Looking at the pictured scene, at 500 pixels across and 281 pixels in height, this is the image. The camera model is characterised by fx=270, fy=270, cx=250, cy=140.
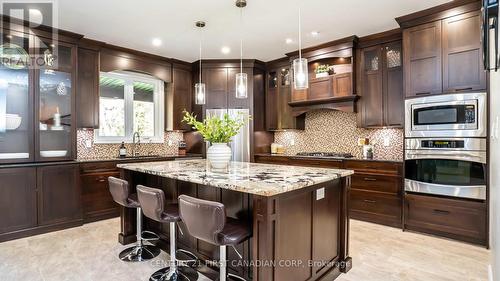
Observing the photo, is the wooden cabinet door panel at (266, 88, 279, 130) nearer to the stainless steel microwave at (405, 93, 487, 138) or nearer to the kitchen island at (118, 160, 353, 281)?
the stainless steel microwave at (405, 93, 487, 138)

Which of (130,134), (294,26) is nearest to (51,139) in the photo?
(130,134)

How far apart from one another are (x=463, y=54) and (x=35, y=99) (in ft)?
18.3

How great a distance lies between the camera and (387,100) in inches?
164

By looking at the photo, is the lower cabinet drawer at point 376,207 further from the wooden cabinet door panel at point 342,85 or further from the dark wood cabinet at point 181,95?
the dark wood cabinet at point 181,95

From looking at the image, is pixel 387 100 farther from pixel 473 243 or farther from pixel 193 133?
pixel 193 133

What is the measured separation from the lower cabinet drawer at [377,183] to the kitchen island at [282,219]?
166cm

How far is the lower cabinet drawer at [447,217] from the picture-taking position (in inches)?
123

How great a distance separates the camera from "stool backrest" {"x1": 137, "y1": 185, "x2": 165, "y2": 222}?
2232 mm

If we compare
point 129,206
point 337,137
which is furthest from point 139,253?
point 337,137

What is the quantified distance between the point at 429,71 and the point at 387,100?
2.51 ft

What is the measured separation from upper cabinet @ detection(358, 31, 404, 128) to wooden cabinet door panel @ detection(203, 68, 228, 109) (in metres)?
2.64

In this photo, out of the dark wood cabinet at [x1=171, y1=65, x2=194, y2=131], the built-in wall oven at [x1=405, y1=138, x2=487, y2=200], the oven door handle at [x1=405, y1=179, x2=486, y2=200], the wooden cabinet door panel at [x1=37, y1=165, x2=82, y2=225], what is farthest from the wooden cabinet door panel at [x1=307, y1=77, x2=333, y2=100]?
the wooden cabinet door panel at [x1=37, y1=165, x2=82, y2=225]

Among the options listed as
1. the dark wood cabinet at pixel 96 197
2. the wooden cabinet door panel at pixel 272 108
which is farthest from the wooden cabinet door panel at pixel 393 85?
the dark wood cabinet at pixel 96 197

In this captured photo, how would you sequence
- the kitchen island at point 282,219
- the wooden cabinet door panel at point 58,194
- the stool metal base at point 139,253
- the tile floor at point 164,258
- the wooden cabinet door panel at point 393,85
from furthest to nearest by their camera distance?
1. the wooden cabinet door panel at point 393,85
2. the wooden cabinet door panel at point 58,194
3. the stool metal base at point 139,253
4. the tile floor at point 164,258
5. the kitchen island at point 282,219
